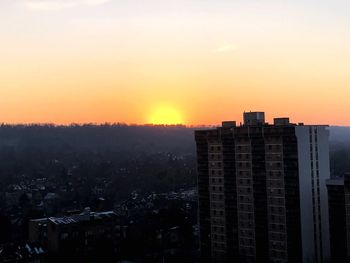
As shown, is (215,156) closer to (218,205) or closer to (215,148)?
(215,148)

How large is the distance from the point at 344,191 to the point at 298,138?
8.36 feet

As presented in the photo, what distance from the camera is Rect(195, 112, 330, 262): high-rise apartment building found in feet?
67.1

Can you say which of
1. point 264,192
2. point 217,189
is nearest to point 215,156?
point 217,189

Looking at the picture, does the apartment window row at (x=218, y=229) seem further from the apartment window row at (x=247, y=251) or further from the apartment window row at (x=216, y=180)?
the apartment window row at (x=216, y=180)

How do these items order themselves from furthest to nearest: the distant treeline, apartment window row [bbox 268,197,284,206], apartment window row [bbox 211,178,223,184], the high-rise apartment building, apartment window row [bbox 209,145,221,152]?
the distant treeline → apartment window row [bbox 209,145,221,152] → apartment window row [bbox 211,178,223,184] → apartment window row [bbox 268,197,284,206] → the high-rise apartment building

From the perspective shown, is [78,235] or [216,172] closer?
[216,172]

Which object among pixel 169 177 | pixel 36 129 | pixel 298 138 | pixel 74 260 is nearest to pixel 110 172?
pixel 169 177

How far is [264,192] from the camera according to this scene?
834 inches

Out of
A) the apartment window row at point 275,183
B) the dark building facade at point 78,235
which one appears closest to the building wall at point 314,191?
the apartment window row at point 275,183

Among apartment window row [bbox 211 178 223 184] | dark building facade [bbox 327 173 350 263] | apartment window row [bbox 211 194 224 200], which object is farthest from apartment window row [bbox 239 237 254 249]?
dark building facade [bbox 327 173 350 263]

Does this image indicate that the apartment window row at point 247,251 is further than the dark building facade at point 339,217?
Yes

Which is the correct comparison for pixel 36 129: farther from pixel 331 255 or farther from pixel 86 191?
pixel 331 255

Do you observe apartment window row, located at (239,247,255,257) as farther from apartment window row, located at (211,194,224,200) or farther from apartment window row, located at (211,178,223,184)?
apartment window row, located at (211,178,223,184)

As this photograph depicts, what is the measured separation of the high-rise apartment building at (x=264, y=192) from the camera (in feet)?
67.1
